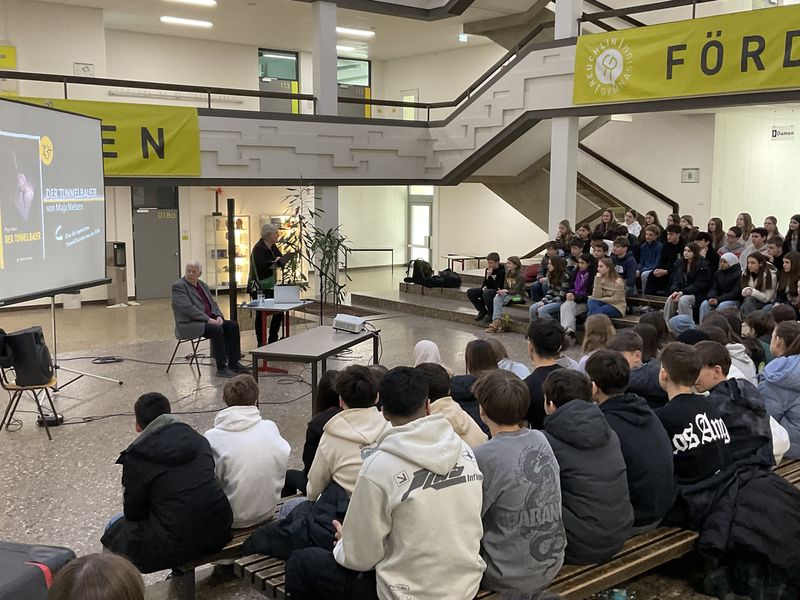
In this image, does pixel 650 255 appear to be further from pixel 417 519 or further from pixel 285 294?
pixel 417 519

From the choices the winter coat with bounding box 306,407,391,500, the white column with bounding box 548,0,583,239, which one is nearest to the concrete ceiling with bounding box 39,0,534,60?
the white column with bounding box 548,0,583,239

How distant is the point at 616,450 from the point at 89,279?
19.9 feet

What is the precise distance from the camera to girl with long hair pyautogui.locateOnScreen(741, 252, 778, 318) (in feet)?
27.2

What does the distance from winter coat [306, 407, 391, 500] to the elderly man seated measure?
4919mm

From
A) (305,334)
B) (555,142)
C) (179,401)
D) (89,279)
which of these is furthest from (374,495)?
(555,142)

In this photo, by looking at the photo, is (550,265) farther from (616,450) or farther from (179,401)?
(616,450)

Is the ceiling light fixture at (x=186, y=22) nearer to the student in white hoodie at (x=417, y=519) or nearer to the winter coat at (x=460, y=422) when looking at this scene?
the winter coat at (x=460, y=422)

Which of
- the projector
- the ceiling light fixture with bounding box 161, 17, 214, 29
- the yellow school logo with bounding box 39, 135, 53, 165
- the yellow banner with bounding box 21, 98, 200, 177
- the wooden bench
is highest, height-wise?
the ceiling light fixture with bounding box 161, 17, 214, 29

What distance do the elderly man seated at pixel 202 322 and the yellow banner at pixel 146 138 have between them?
331cm

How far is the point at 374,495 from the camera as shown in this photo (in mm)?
2566

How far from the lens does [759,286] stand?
8359 mm

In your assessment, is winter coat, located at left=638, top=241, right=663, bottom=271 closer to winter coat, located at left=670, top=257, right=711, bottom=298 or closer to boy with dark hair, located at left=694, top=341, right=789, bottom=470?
winter coat, located at left=670, top=257, right=711, bottom=298

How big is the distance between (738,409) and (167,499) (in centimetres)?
261

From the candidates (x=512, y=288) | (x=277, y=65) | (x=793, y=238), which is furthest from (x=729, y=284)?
(x=277, y=65)
